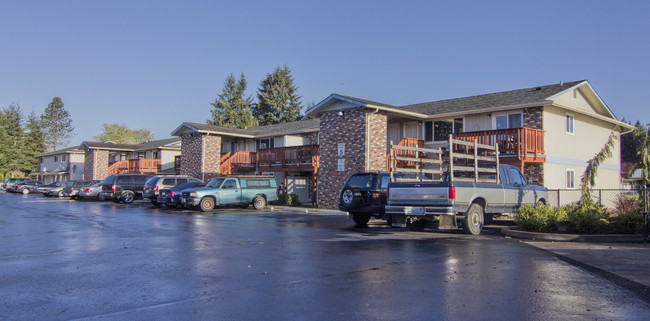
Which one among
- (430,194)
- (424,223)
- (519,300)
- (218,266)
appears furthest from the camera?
(424,223)

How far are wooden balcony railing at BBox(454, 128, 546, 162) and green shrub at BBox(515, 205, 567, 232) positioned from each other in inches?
309

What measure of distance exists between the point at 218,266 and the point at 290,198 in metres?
20.4

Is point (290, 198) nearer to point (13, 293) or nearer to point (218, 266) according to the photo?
point (218, 266)

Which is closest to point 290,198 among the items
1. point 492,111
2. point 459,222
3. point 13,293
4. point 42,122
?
point 492,111

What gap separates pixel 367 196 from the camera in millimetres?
15594

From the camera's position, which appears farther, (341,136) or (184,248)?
(341,136)

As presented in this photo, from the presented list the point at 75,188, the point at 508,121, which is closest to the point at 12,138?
the point at 75,188

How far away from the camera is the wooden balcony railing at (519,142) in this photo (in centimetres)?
2061

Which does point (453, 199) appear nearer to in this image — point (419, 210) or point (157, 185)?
point (419, 210)

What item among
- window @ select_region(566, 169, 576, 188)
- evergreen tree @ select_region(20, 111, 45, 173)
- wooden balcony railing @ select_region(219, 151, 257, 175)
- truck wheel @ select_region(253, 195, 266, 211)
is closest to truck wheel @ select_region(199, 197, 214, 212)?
→ truck wheel @ select_region(253, 195, 266, 211)

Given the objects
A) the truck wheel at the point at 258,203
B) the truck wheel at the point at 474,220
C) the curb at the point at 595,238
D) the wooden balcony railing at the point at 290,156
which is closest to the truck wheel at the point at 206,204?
the truck wheel at the point at 258,203

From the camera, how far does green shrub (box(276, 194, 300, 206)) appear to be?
28234 mm

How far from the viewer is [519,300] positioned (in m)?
5.82

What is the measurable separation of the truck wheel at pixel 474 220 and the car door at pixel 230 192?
14.4m
